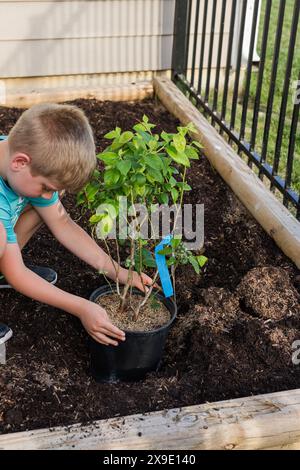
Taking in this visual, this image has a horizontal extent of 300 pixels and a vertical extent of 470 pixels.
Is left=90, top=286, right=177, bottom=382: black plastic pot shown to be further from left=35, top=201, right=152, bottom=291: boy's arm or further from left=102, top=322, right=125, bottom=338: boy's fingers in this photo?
left=35, top=201, right=152, bottom=291: boy's arm

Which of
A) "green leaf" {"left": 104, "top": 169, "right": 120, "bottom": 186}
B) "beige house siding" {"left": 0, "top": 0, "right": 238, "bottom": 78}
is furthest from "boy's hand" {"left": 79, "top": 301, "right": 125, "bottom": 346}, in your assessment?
"beige house siding" {"left": 0, "top": 0, "right": 238, "bottom": 78}

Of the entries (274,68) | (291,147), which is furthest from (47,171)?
(274,68)

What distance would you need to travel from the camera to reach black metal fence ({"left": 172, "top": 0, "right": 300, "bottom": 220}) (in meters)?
3.67

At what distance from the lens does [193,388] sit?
2572mm

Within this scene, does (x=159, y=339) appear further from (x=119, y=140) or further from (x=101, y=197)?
(x=119, y=140)

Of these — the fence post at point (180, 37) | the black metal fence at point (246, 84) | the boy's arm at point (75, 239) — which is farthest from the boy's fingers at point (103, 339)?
the fence post at point (180, 37)

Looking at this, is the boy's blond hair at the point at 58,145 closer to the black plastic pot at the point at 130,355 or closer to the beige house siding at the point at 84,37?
the black plastic pot at the point at 130,355

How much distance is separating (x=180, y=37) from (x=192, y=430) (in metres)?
3.48

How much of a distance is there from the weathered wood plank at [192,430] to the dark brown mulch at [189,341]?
126 mm

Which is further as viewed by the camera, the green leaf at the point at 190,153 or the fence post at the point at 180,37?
the fence post at the point at 180,37

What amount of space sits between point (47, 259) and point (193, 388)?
114cm

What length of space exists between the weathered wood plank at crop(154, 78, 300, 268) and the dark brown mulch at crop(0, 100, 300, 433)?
0.06 meters

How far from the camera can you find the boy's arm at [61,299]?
2510 mm
